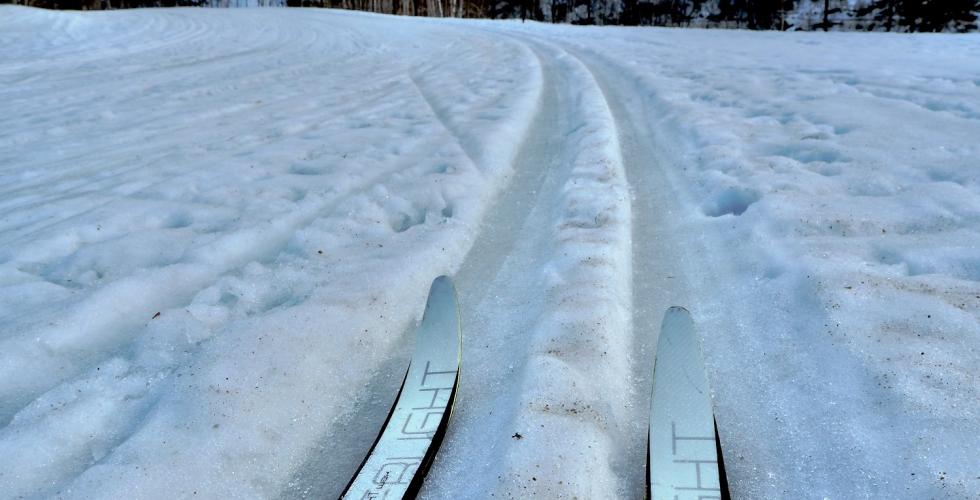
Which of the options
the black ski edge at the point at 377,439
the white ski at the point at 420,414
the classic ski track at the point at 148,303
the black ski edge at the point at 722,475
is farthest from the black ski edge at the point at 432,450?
the classic ski track at the point at 148,303

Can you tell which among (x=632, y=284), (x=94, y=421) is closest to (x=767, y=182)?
(x=632, y=284)

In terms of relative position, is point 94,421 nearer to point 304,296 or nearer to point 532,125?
point 304,296

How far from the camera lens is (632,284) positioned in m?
2.18

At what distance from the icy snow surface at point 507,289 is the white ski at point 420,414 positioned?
0.06 metres

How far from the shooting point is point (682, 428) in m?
1.40

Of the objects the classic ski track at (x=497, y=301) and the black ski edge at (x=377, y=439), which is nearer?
the black ski edge at (x=377, y=439)

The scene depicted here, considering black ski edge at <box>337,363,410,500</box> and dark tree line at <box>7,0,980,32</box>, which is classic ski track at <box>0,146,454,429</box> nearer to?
black ski edge at <box>337,363,410,500</box>

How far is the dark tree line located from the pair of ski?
2711 centimetres

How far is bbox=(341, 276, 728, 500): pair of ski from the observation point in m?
1.29

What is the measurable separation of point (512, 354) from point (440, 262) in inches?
28.7

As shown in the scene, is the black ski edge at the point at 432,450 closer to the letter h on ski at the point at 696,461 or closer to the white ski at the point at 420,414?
the white ski at the point at 420,414

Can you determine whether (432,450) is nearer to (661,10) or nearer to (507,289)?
(507,289)

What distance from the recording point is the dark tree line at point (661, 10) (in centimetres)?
2836

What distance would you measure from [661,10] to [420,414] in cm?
3858
